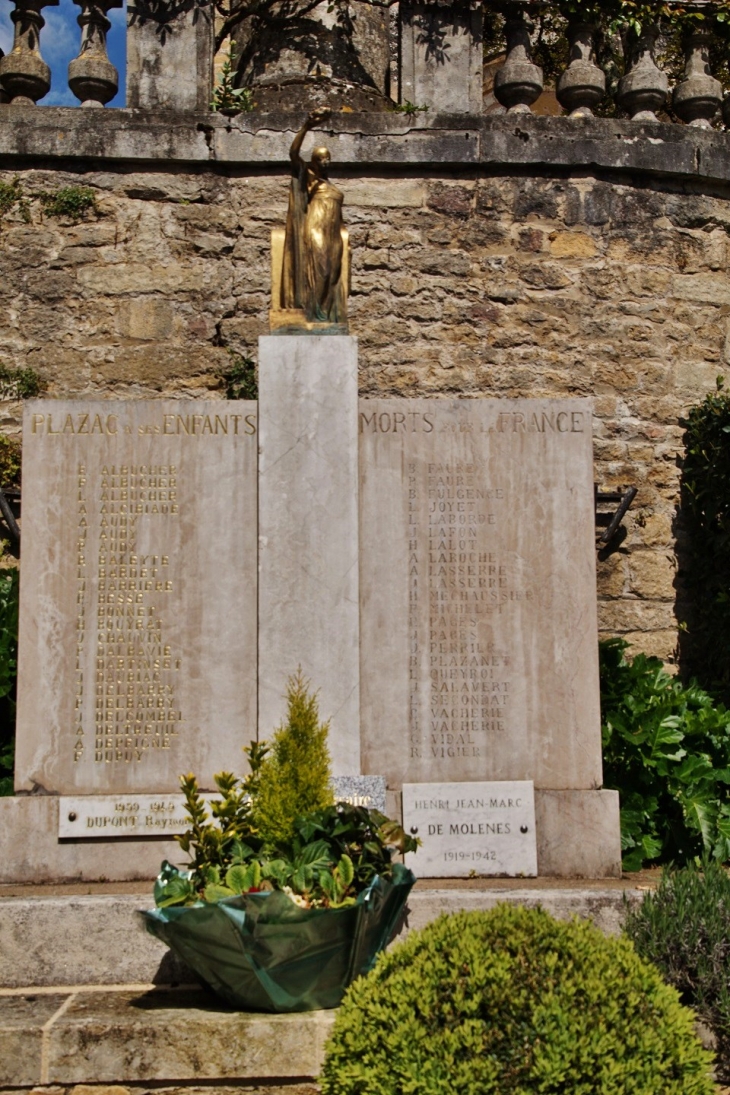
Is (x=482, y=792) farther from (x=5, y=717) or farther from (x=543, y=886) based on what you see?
(x=5, y=717)

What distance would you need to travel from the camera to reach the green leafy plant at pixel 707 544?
8.41 metres

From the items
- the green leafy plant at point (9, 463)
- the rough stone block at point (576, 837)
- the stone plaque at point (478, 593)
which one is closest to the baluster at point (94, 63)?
the green leafy plant at point (9, 463)

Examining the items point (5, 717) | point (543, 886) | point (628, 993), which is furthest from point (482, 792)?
point (5, 717)

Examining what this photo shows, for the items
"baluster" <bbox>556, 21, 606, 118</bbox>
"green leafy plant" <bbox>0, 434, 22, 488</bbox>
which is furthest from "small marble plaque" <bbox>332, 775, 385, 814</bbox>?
"baluster" <bbox>556, 21, 606, 118</bbox>

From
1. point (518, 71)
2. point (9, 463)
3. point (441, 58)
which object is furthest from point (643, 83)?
point (9, 463)

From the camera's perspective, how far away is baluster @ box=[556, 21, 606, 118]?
901 cm

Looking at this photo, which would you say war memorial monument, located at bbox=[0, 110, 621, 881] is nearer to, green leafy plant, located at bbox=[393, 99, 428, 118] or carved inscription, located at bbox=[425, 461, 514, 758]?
carved inscription, located at bbox=[425, 461, 514, 758]

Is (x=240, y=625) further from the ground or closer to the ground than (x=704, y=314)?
closer to the ground

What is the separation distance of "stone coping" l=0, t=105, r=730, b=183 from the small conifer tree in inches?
197

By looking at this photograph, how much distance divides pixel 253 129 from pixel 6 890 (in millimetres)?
5391

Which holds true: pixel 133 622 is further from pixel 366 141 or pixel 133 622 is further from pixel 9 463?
pixel 366 141

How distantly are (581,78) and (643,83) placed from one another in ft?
1.42

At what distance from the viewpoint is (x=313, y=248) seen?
6184 mm

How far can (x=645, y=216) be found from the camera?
8969mm
